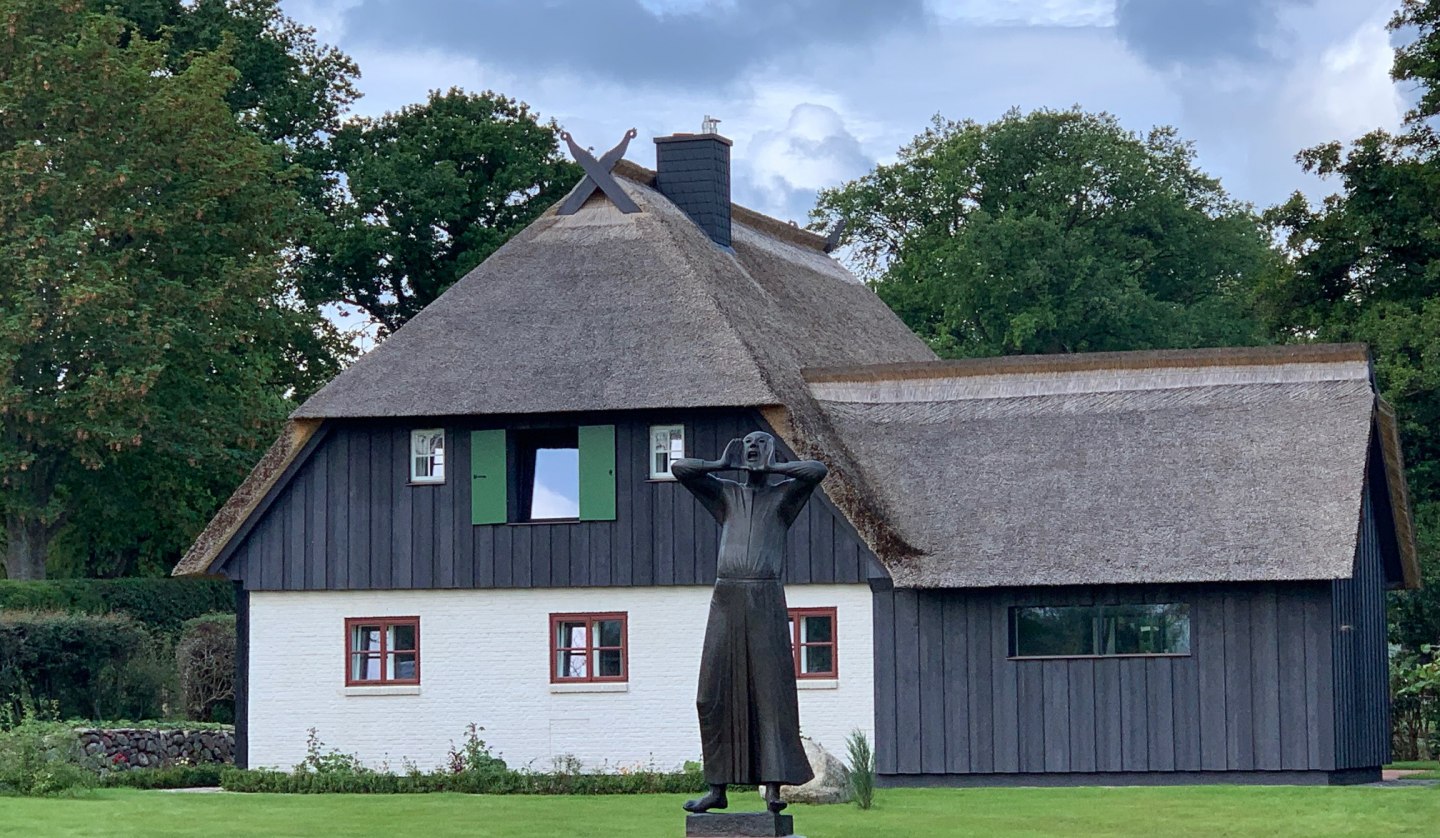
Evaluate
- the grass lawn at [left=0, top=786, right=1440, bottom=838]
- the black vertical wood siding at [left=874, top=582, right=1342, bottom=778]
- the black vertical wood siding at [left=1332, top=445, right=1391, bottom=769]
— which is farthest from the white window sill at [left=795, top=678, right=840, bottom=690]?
the black vertical wood siding at [left=1332, top=445, right=1391, bottom=769]

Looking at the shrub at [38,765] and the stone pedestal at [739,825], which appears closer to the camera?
the stone pedestal at [739,825]

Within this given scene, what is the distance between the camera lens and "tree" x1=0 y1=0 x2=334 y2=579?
3969 centimetres

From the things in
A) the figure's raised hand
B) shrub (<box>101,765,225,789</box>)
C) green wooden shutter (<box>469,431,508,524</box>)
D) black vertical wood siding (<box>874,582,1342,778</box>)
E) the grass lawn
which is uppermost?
green wooden shutter (<box>469,431,508,524</box>)

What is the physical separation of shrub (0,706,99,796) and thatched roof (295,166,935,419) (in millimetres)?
6342

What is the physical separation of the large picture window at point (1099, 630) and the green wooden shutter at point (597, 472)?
5.62 m

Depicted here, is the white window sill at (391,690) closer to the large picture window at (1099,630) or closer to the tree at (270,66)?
the large picture window at (1099,630)

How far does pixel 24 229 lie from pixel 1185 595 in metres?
21.8

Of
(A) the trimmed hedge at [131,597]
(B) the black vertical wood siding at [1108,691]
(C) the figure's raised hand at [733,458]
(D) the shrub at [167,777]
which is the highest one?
(C) the figure's raised hand at [733,458]

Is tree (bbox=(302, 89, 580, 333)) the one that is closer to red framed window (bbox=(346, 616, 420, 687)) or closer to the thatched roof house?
the thatched roof house

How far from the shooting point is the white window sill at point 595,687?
3005 centimetres

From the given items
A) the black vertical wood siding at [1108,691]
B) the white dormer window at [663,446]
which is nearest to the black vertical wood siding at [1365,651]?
the black vertical wood siding at [1108,691]

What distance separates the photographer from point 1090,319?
5503 cm

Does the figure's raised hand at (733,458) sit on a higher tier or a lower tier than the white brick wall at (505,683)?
higher

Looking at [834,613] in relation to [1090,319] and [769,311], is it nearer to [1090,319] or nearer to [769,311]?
[769,311]
